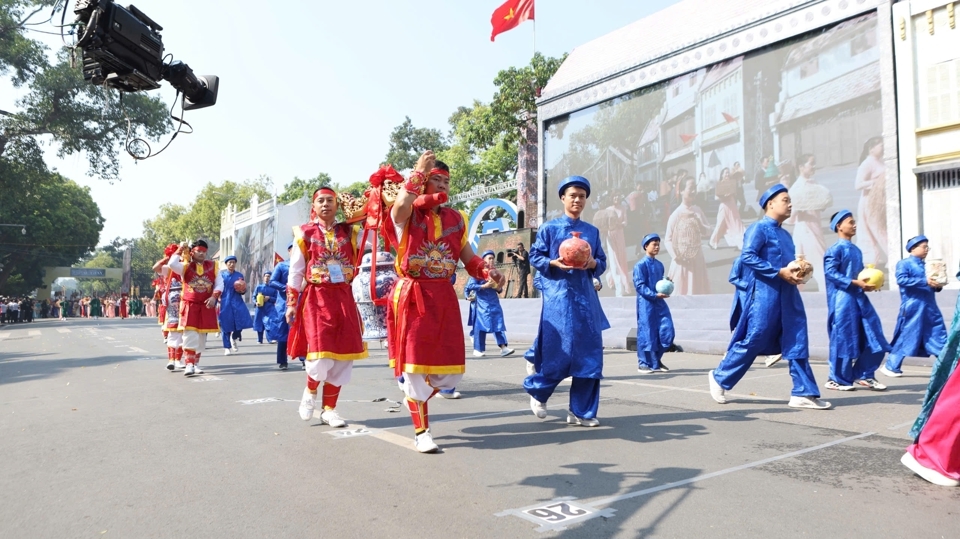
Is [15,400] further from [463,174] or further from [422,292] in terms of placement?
[463,174]

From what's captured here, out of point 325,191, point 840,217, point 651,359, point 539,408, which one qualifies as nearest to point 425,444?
point 539,408

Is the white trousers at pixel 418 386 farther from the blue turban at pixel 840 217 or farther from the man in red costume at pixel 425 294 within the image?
the blue turban at pixel 840 217

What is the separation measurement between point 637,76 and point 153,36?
19.6 meters

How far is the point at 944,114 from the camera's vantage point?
15.0m

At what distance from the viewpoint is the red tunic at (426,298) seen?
4859mm

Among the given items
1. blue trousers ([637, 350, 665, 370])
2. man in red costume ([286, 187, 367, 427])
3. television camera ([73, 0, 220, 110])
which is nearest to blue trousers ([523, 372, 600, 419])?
man in red costume ([286, 187, 367, 427])

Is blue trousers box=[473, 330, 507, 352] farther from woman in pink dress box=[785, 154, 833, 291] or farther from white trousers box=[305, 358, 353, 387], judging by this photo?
woman in pink dress box=[785, 154, 833, 291]

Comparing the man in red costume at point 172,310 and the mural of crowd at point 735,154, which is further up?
the mural of crowd at point 735,154

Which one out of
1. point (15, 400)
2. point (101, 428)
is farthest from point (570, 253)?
point (15, 400)

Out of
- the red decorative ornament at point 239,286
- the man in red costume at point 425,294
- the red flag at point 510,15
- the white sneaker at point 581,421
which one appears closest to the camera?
the man in red costume at point 425,294

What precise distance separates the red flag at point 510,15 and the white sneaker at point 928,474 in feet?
94.8

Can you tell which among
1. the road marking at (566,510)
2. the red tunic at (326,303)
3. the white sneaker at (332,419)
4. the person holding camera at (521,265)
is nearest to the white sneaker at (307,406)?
the white sneaker at (332,419)

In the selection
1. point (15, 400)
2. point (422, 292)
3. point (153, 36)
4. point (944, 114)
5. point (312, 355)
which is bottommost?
point (15, 400)

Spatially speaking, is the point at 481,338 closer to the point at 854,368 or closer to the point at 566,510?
the point at 854,368
